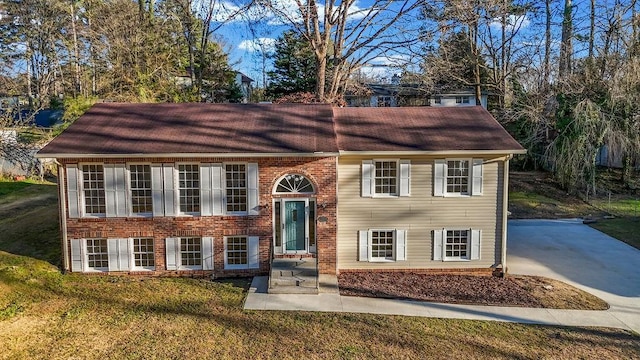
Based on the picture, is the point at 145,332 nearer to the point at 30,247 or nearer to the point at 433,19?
the point at 30,247

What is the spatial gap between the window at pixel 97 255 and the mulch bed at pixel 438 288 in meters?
7.30

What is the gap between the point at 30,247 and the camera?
579 inches

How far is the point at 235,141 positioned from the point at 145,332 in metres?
6.01

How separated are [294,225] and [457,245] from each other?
540 cm

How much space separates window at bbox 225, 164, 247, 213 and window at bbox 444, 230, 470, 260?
262 inches

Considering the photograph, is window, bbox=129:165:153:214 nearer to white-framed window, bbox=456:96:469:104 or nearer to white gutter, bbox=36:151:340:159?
white gutter, bbox=36:151:340:159

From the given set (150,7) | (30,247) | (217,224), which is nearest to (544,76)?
(217,224)

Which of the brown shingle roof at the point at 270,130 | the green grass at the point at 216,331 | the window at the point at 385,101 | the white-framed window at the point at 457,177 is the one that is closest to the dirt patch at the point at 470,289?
the green grass at the point at 216,331

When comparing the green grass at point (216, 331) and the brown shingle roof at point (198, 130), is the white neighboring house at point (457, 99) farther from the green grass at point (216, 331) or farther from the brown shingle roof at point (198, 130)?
the green grass at point (216, 331)

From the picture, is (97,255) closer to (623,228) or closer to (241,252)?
(241,252)

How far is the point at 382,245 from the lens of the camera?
13.7 m

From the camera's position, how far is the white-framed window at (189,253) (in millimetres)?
13000

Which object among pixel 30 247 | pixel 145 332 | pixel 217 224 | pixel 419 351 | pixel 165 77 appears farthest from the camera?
pixel 165 77

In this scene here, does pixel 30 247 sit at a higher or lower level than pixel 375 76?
lower
